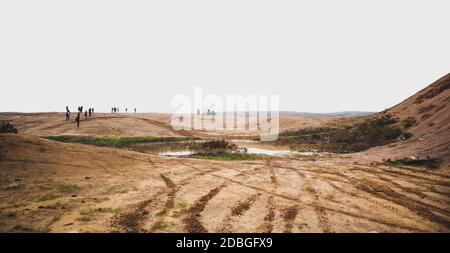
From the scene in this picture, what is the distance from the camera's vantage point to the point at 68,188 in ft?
36.7

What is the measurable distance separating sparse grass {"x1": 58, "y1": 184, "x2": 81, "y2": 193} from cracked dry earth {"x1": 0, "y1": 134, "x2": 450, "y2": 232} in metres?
0.13

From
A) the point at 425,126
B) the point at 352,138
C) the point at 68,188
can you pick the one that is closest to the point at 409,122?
the point at 425,126

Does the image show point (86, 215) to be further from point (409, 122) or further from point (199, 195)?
point (409, 122)

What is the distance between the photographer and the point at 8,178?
11609 millimetres

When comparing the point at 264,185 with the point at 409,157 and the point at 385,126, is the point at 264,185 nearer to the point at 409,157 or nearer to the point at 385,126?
the point at 409,157

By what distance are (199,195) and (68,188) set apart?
482 centimetres

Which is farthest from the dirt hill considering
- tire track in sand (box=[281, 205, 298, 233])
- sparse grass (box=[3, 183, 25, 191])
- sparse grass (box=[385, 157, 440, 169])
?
sparse grass (box=[3, 183, 25, 191])

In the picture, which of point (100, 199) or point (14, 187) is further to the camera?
point (14, 187)

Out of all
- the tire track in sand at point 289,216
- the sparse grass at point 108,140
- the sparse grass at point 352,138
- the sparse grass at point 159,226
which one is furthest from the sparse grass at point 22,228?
the sparse grass at point 352,138

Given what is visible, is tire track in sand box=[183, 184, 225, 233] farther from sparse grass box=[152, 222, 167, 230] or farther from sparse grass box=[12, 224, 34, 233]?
sparse grass box=[12, 224, 34, 233]

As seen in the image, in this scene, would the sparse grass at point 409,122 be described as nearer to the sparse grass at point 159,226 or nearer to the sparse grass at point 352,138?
the sparse grass at point 352,138

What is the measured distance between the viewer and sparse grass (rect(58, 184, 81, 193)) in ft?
35.7

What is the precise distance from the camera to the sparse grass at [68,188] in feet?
35.7
